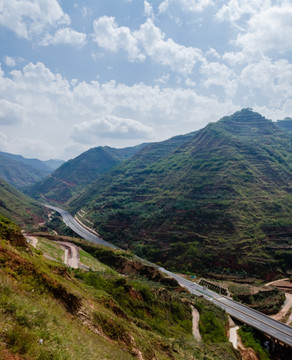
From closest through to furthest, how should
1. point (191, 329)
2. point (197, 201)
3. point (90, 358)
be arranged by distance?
point (90, 358), point (191, 329), point (197, 201)

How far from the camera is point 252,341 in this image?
1294 inches

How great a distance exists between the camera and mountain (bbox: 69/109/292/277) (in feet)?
201

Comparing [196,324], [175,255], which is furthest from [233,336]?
[175,255]

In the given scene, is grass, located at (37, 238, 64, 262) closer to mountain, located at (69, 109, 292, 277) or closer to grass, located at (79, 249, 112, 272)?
grass, located at (79, 249, 112, 272)

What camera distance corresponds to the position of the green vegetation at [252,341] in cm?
3165

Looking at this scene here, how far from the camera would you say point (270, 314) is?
43969 mm

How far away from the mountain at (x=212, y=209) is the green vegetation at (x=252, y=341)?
23081 mm

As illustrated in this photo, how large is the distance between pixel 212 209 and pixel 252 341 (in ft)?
150

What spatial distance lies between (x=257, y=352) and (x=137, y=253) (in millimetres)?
45408

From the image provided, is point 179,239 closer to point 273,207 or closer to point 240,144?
point 273,207

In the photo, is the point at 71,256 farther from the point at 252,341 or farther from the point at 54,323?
the point at 54,323

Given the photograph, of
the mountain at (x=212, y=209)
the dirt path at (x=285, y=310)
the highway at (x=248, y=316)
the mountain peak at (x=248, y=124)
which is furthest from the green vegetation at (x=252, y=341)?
the mountain peak at (x=248, y=124)

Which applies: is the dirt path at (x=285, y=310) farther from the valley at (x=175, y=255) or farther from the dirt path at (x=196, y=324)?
the dirt path at (x=196, y=324)

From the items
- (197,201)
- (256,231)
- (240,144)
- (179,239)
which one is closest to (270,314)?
(256,231)
